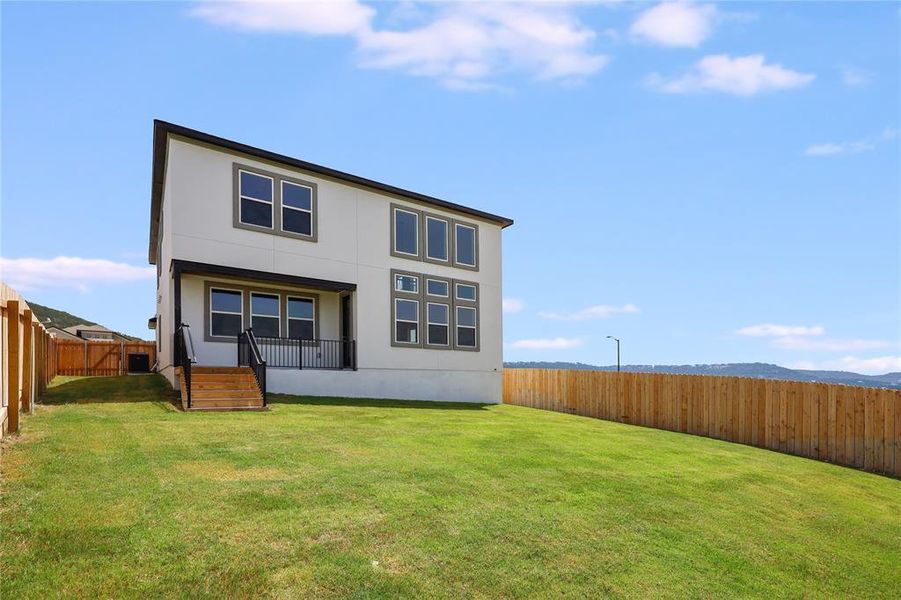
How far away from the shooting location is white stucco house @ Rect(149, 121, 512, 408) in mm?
13594

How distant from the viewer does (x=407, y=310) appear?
59.2 feet

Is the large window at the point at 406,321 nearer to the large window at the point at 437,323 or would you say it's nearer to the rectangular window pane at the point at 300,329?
the large window at the point at 437,323

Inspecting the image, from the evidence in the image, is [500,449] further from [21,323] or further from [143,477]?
[21,323]

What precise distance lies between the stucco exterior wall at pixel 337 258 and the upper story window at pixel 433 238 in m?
0.24

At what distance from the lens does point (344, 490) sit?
5.52 metres

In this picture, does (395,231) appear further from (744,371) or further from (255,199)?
(744,371)

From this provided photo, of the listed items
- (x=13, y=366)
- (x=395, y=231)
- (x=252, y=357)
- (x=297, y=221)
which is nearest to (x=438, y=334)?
(x=395, y=231)

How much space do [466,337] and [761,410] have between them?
32.7 ft

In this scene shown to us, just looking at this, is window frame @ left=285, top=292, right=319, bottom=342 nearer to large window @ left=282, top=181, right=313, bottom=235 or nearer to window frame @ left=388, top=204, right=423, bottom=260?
large window @ left=282, top=181, right=313, bottom=235

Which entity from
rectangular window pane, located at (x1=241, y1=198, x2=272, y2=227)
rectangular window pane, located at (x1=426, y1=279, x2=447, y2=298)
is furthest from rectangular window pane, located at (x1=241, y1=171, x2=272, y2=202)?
rectangular window pane, located at (x1=426, y1=279, x2=447, y2=298)

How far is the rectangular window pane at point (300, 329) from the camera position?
16109mm

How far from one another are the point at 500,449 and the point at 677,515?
10.1 ft

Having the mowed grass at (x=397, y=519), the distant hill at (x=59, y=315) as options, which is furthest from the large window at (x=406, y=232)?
the distant hill at (x=59, y=315)

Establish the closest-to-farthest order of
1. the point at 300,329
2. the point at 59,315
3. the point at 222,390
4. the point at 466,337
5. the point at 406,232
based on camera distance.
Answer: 1. the point at 222,390
2. the point at 300,329
3. the point at 406,232
4. the point at 466,337
5. the point at 59,315
